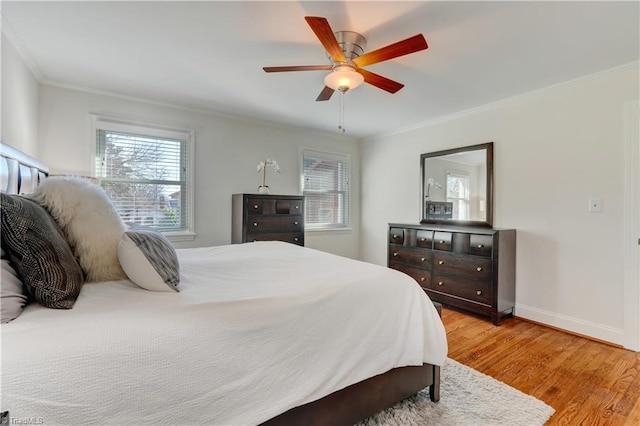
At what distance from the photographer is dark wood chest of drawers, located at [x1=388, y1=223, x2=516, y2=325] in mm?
2910

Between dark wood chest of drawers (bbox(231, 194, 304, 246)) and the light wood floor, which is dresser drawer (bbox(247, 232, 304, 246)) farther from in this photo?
the light wood floor

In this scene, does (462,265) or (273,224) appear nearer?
(462,265)

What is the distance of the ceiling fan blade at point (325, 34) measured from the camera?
1.52 metres

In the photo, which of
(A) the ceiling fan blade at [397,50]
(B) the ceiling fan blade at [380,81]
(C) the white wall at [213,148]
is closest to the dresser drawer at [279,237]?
(C) the white wall at [213,148]

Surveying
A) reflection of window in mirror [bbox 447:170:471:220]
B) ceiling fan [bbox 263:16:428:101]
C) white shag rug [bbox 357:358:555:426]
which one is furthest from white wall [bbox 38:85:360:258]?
white shag rug [bbox 357:358:555:426]

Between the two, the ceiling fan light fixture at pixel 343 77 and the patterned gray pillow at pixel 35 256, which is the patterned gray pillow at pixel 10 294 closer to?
the patterned gray pillow at pixel 35 256

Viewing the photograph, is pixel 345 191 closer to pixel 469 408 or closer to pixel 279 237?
pixel 279 237

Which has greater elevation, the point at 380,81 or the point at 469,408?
the point at 380,81

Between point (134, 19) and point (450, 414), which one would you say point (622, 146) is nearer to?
point (450, 414)

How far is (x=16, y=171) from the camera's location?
69.2 inches

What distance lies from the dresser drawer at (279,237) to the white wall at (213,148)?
0.50 metres

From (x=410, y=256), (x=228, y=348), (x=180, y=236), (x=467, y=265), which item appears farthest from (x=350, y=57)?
(x=180, y=236)

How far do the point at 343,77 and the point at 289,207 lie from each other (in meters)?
2.08

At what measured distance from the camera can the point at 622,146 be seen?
2465 millimetres
